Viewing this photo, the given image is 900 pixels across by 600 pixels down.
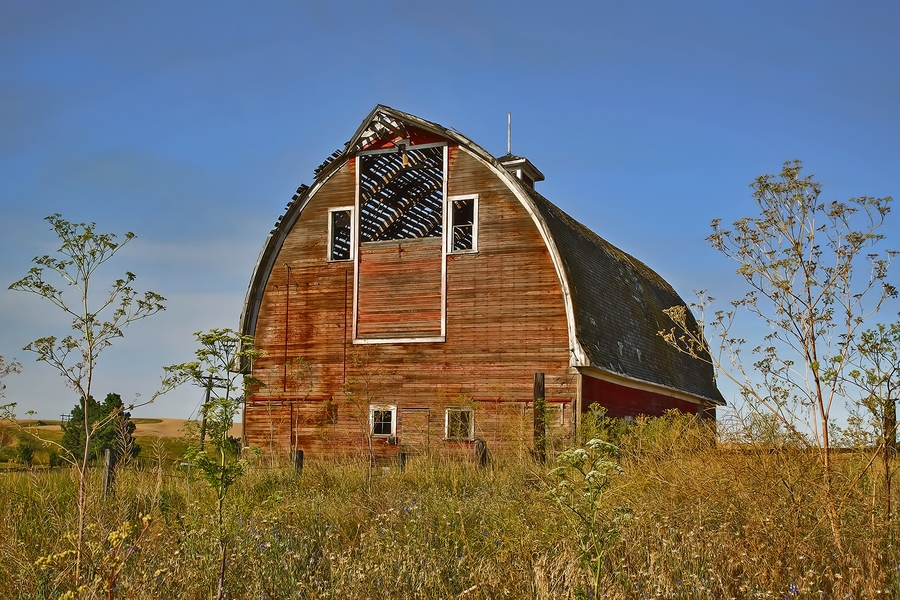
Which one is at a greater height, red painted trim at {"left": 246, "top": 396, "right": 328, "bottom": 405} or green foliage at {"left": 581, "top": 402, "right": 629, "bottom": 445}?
red painted trim at {"left": 246, "top": 396, "right": 328, "bottom": 405}

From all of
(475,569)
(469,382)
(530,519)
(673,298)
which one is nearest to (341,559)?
(475,569)

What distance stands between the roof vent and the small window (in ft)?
6.81

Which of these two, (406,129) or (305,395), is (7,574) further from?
(406,129)

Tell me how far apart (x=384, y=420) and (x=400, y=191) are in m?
5.86

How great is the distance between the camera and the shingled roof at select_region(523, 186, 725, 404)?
61.1 ft

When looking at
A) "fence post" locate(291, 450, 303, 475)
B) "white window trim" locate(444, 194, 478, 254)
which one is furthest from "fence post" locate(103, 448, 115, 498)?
"white window trim" locate(444, 194, 478, 254)

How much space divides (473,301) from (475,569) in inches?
508

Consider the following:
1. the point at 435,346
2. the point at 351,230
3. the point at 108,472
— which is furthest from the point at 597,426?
the point at 108,472

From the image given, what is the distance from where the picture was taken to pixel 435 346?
19016 mm

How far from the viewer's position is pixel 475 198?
756 inches

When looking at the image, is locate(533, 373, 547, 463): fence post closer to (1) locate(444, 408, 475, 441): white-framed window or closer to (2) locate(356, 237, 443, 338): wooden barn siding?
(1) locate(444, 408, 475, 441): white-framed window

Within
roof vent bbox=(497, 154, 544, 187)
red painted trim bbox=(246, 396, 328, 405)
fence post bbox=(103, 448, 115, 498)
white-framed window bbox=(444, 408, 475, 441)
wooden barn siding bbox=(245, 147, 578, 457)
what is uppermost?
roof vent bbox=(497, 154, 544, 187)

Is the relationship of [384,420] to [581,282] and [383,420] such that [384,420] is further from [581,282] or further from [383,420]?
[581,282]

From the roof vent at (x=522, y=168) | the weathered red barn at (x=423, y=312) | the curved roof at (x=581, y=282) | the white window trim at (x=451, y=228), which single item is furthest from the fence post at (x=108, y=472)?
the roof vent at (x=522, y=168)
